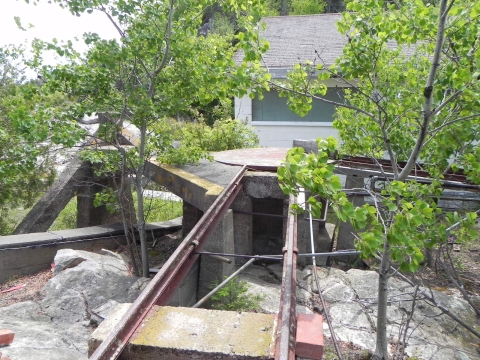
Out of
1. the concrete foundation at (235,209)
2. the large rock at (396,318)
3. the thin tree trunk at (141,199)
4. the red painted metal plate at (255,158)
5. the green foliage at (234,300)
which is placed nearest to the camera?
the large rock at (396,318)

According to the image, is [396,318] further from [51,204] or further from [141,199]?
[51,204]

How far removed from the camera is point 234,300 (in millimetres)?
4766

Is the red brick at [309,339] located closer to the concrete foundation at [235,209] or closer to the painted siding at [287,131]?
the concrete foundation at [235,209]

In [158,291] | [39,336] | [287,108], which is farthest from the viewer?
[287,108]

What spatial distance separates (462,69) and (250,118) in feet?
37.8

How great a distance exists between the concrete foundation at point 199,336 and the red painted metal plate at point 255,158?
11.8ft

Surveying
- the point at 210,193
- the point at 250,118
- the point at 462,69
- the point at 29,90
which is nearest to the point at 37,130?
the point at 29,90

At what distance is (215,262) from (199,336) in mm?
2722

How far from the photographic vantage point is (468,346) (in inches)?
189

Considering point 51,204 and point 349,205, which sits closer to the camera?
point 349,205

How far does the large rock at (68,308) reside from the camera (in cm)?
387

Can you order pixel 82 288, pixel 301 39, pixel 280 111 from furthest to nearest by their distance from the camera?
pixel 301 39, pixel 280 111, pixel 82 288

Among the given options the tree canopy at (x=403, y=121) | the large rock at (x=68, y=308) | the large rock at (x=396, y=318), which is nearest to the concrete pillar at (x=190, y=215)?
the large rock at (x=68, y=308)

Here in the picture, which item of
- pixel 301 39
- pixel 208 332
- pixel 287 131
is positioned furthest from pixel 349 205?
pixel 301 39
